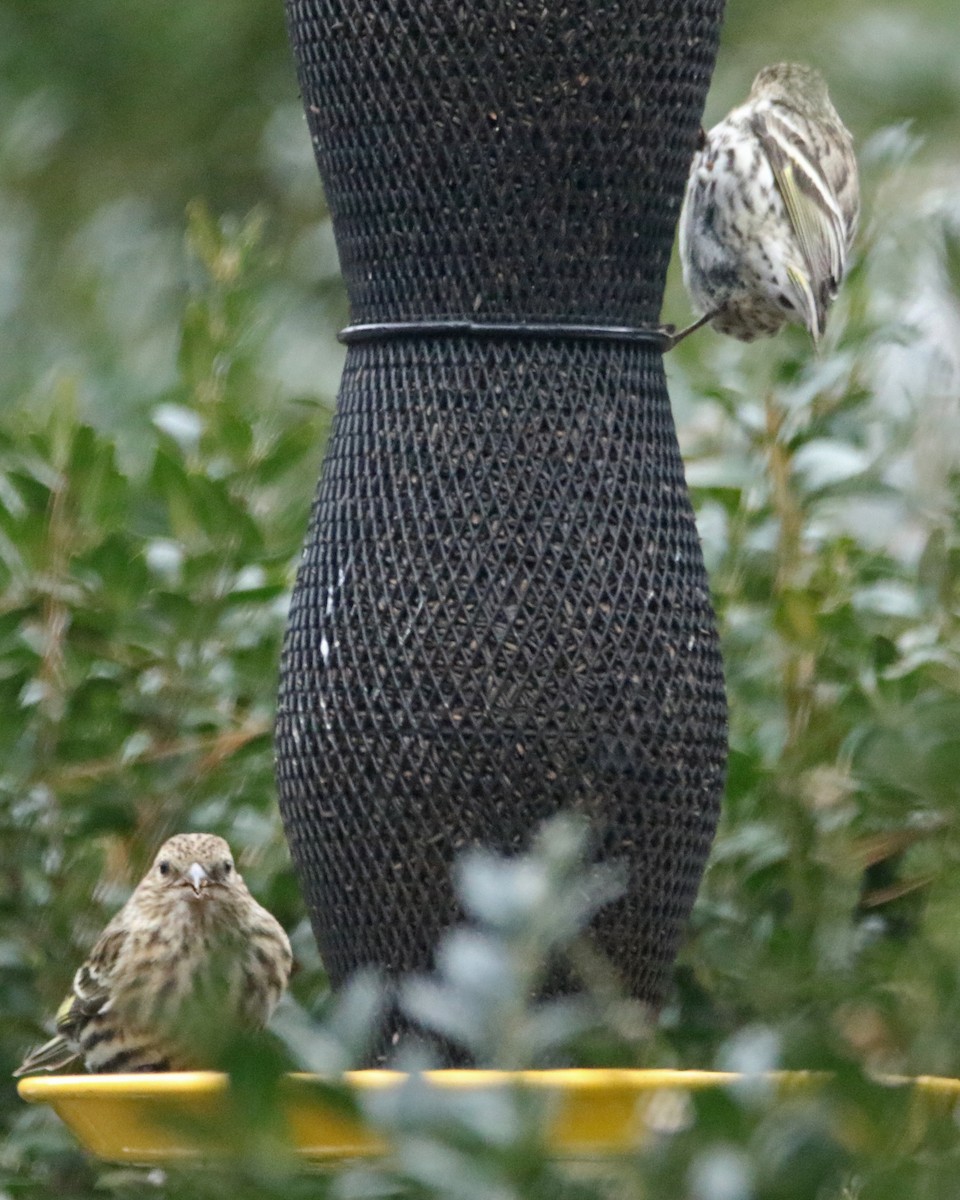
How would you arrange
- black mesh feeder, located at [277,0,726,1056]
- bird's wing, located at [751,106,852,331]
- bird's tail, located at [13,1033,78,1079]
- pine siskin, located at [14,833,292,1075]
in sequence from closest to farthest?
black mesh feeder, located at [277,0,726,1056] < pine siskin, located at [14,833,292,1075] < bird's tail, located at [13,1033,78,1079] < bird's wing, located at [751,106,852,331]

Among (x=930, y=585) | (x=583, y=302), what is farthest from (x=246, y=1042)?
(x=930, y=585)

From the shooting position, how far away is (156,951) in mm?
4246

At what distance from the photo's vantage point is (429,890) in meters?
3.68

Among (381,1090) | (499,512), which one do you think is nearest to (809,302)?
(499,512)

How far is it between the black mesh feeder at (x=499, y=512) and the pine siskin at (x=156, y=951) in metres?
0.39

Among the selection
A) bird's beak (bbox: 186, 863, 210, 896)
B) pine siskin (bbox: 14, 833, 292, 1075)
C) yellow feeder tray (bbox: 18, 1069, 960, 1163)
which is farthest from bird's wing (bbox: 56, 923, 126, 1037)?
yellow feeder tray (bbox: 18, 1069, 960, 1163)

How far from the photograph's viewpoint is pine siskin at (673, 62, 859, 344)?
4609 millimetres

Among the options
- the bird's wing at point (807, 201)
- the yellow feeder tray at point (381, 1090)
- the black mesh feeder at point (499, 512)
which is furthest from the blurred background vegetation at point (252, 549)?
the yellow feeder tray at point (381, 1090)

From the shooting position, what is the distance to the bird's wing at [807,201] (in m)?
4.59

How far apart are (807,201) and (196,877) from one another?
1900mm

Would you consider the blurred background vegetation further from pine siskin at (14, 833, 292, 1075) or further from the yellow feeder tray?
the yellow feeder tray

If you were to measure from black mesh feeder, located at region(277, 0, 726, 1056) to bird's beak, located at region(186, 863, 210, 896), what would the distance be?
398 millimetres

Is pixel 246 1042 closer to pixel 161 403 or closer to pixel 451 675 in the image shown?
pixel 451 675

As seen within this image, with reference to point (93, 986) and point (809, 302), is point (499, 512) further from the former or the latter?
point (93, 986)
